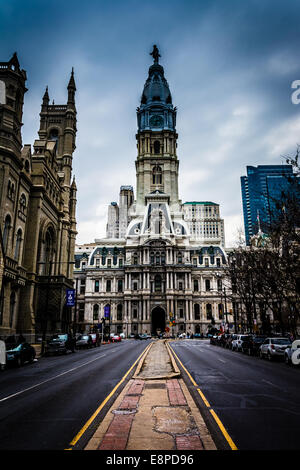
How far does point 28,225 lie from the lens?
3803 centimetres

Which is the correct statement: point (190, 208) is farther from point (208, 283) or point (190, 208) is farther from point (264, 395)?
point (264, 395)

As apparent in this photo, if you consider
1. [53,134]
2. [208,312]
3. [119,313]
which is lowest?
[119,313]

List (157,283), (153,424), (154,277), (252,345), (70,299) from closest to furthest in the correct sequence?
(153,424)
(252,345)
(70,299)
(157,283)
(154,277)

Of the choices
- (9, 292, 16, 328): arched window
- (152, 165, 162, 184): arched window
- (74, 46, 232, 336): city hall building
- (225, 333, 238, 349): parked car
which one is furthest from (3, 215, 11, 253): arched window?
(152, 165, 162, 184): arched window

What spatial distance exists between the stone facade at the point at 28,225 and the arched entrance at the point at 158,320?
1599 inches

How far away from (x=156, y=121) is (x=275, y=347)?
10793 centimetres

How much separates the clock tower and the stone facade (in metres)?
56.5

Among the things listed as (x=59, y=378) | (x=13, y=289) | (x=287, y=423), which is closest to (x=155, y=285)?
(x=13, y=289)

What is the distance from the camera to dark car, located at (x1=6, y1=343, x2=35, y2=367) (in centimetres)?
2111

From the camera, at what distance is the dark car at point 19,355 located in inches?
831

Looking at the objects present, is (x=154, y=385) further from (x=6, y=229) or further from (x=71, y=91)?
(x=71, y=91)

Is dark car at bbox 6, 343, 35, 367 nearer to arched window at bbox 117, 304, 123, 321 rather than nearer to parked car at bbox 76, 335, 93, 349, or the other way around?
parked car at bbox 76, 335, 93, 349

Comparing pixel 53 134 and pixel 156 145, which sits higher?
pixel 156 145

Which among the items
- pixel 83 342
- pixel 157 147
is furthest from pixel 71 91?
pixel 157 147
